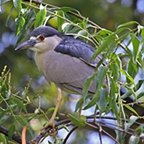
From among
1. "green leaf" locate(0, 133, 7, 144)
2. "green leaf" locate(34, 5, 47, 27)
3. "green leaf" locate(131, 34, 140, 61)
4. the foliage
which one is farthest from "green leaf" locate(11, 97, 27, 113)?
"green leaf" locate(131, 34, 140, 61)

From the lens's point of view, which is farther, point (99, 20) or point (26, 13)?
point (99, 20)

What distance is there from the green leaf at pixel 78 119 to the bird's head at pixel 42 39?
1.19 ft

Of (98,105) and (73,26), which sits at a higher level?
(73,26)

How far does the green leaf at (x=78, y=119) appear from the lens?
1.22 m

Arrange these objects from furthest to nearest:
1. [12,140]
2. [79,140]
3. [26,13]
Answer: [79,140] → [26,13] → [12,140]

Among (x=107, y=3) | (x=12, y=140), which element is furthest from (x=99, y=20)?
(x=12, y=140)

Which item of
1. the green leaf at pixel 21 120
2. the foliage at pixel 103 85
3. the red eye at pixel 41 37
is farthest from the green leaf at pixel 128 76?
the red eye at pixel 41 37

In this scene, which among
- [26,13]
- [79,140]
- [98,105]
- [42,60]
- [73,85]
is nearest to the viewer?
[98,105]

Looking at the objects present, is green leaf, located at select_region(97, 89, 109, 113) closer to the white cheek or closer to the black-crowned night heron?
the black-crowned night heron

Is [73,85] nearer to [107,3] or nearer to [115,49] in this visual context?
[115,49]

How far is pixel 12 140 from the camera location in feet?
4.31

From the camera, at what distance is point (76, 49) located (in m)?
1.64

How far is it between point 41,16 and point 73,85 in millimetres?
283

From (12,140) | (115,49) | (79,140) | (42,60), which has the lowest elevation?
(79,140)
